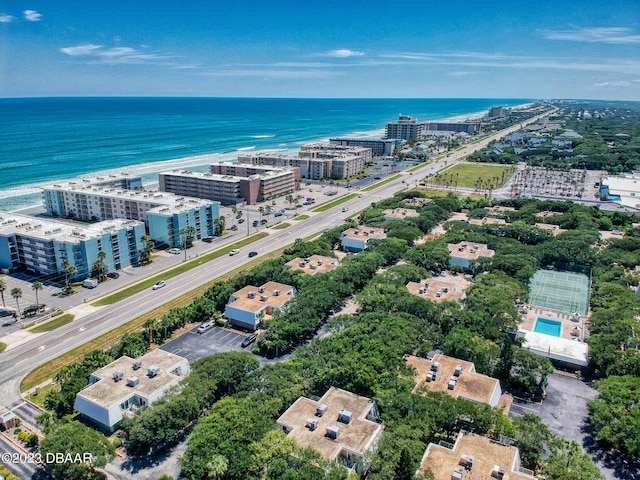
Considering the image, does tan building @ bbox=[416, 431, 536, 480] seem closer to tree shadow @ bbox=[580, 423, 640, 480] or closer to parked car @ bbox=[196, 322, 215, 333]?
tree shadow @ bbox=[580, 423, 640, 480]

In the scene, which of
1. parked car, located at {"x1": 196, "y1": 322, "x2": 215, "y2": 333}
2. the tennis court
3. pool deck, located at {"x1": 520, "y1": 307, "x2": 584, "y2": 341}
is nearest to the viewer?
Answer: pool deck, located at {"x1": 520, "y1": 307, "x2": 584, "y2": 341}

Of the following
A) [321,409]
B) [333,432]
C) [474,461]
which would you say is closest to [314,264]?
[321,409]

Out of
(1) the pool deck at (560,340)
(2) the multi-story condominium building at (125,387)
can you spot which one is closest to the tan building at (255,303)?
(2) the multi-story condominium building at (125,387)

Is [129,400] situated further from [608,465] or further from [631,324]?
[631,324]

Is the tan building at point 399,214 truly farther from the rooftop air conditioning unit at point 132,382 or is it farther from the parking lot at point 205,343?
the rooftop air conditioning unit at point 132,382

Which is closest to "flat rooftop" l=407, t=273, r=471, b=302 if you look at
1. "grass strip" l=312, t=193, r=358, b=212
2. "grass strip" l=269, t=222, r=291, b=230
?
"grass strip" l=269, t=222, r=291, b=230

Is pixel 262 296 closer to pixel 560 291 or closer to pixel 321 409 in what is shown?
pixel 321 409

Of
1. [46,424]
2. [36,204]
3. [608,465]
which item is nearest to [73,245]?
[46,424]
